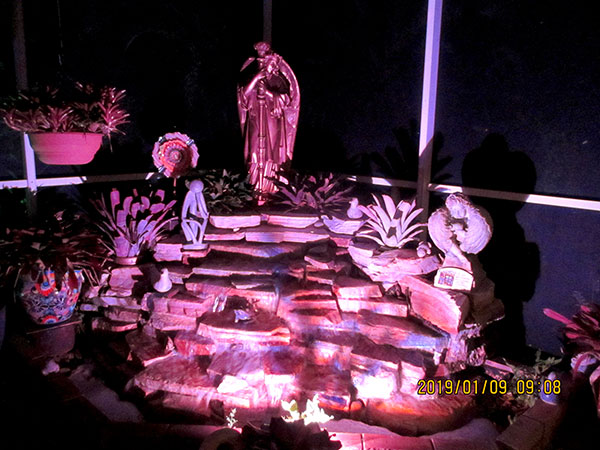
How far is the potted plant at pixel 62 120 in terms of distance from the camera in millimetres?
3756

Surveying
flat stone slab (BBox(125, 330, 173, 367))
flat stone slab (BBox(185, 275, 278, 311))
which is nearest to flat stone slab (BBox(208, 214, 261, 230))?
flat stone slab (BBox(185, 275, 278, 311))

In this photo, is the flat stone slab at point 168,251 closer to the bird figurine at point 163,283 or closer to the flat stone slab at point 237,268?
the flat stone slab at point 237,268

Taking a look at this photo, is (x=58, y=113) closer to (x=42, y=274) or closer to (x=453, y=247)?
(x=42, y=274)

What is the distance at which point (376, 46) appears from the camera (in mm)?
5406

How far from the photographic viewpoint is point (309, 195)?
5062mm

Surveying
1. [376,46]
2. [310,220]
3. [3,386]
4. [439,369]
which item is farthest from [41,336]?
[376,46]

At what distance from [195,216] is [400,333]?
7.91 feet

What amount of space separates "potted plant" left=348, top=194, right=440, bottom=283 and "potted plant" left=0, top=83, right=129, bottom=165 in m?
2.77

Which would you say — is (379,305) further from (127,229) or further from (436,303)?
(127,229)

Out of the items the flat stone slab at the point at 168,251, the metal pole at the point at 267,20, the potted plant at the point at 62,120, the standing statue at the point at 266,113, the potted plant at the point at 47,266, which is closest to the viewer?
the potted plant at the point at 47,266

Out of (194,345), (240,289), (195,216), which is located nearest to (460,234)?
(240,289)

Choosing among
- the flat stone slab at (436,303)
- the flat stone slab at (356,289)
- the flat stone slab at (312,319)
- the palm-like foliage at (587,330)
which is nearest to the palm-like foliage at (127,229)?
the flat stone slab at (312,319)

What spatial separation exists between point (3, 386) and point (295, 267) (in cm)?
261

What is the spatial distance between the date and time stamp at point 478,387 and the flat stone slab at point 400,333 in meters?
0.29
